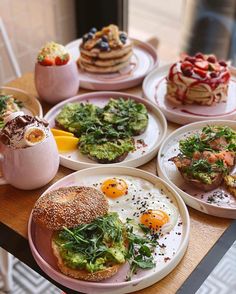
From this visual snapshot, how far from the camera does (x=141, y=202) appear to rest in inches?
50.3

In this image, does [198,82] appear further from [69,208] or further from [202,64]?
[69,208]

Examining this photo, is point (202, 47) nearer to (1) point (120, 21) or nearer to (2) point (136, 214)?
(1) point (120, 21)

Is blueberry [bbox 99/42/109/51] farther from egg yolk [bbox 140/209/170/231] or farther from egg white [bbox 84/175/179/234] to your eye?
egg yolk [bbox 140/209/170/231]

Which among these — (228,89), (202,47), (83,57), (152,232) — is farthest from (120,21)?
(152,232)

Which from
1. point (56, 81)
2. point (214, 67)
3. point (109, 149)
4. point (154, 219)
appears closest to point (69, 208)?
point (154, 219)

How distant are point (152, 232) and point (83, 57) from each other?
102 centimetres

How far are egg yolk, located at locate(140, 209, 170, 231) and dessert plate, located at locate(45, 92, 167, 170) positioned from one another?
25 cm

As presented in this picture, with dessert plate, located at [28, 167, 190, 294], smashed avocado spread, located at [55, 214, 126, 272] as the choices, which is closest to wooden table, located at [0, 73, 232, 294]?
dessert plate, located at [28, 167, 190, 294]

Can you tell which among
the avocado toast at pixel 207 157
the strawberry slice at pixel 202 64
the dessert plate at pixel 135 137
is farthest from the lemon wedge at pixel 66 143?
the strawberry slice at pixel 202 64

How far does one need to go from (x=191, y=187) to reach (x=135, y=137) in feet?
1.08

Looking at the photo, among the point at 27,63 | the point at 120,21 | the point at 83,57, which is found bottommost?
the point at 27,63

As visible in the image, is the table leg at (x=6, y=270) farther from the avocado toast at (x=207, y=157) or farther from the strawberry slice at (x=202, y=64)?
the strawberry slice at (x=202, y=64)

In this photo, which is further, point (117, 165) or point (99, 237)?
point (117, 165)

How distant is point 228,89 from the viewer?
5.98ft
